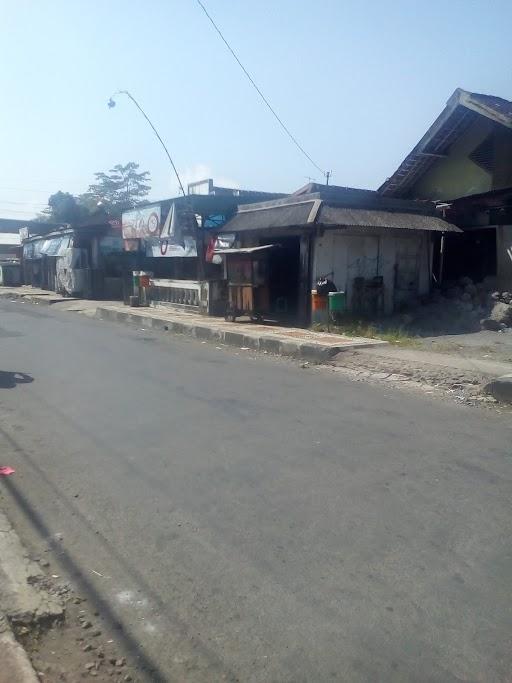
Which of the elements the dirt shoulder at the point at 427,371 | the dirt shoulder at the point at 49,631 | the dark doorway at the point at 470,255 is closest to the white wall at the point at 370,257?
the dark doorway at the point at 470,255

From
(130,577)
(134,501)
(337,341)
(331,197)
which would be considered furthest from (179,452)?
(331,197)

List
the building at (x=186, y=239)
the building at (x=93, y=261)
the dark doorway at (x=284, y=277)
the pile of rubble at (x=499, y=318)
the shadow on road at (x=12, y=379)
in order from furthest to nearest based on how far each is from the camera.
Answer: the building at (x=93, y=261), the building at (x=186, y=239), the dark doorway at (x=284, y=277), the pile of rubble at (x=499, y=318), the shadow on road at (x=12, y=379)

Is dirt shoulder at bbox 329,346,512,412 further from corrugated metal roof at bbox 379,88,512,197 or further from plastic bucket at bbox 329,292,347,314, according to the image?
corrugated metal roof at bbox 379,88,512,197

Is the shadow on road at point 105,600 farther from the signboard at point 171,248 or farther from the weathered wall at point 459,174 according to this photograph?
the signboard at point 171,248

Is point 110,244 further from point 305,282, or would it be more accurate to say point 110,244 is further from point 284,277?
point 305,282

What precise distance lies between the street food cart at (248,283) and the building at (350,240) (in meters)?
0.63

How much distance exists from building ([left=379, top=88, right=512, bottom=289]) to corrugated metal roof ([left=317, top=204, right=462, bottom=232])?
924mm

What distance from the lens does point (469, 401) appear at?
848cm

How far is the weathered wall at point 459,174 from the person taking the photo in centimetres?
1747

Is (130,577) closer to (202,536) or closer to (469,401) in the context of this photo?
(202,536)

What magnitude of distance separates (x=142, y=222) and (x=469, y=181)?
1274 centimetres

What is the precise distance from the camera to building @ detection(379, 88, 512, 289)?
16.1m

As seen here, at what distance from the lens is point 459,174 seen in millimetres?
18312

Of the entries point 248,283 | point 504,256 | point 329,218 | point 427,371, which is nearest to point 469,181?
point 504,256
